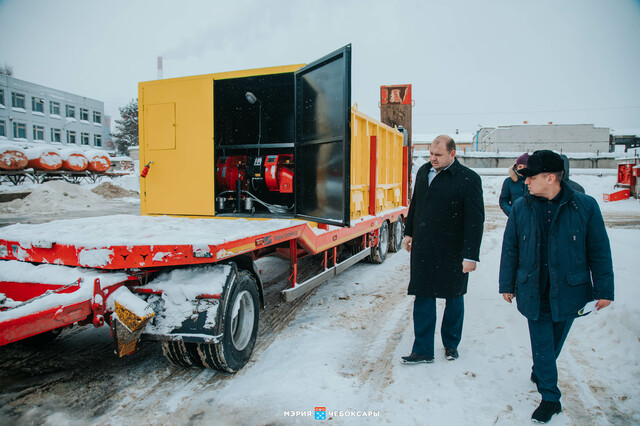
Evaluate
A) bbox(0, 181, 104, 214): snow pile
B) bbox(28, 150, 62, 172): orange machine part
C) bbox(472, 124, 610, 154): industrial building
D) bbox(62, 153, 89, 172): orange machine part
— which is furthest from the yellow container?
bbox(472, 124, 610, 154): industrial building

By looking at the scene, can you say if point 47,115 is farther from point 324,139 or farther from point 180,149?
point 324,139

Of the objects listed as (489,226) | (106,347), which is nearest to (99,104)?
(489,226)

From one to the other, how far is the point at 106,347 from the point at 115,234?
3.94 ft

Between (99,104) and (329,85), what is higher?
(99,104)

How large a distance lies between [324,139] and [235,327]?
2.29m

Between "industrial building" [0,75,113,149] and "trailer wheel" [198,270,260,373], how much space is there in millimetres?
46499

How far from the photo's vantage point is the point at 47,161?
872 inches

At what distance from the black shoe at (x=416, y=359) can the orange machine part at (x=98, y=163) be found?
87.8 ft

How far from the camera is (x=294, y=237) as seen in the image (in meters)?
4.04

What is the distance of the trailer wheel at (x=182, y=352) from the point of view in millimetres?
2941

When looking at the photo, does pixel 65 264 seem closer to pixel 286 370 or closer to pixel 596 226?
pixel 286 370

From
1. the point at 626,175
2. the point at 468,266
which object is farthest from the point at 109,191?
the point at 626,175

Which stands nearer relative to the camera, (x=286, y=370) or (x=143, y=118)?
(x=286, y=370)

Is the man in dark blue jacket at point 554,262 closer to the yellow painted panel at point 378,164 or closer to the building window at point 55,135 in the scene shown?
the yellow painted panel at point 378,164
